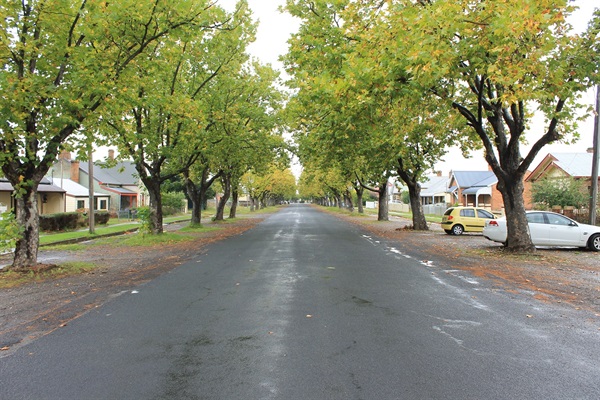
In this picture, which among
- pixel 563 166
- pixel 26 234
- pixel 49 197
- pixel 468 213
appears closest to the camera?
pixel 26 234

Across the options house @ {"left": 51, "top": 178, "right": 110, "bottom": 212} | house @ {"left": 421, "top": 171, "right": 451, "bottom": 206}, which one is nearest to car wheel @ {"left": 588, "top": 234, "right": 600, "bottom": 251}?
house @ {"left": 51, "top": 178, "right": 110, "bottom": 212}

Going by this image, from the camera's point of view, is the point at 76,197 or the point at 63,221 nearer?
the point at 63,221

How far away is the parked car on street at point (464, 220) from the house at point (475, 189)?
2480cm

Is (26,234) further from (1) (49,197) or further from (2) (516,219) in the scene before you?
(1) (49,197)

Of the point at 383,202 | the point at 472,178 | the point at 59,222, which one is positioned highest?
the point at 472,178

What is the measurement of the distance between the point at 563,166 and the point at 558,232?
878 inches

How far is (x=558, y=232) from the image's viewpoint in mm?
14992

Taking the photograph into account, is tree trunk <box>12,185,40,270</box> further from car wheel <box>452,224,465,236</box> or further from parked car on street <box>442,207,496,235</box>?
car wheel <box>452,224,465,236</box>

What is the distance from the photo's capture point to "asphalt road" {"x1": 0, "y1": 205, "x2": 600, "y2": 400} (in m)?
3.89

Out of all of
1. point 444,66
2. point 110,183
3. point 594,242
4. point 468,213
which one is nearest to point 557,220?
point 594,242

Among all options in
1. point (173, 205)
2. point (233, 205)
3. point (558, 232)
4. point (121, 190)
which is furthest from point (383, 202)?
point (121, 190)

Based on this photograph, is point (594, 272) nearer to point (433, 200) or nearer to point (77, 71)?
point (77, 71)

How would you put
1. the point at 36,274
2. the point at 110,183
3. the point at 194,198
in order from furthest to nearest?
the point at 110,183 → the point at 194,198 → the point at 36,274

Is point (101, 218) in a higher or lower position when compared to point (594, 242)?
higher
